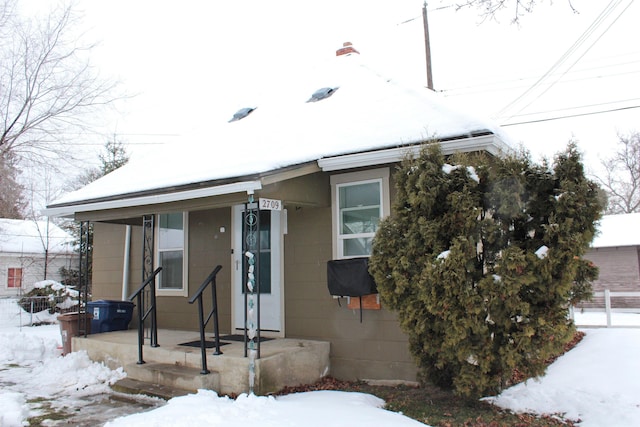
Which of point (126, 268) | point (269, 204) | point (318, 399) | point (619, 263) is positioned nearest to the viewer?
point (318, 399)

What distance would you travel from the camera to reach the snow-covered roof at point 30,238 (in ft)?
73.2

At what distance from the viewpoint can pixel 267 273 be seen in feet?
25.0

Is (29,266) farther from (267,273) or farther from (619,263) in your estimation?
(619,263)

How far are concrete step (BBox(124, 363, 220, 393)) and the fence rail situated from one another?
992cm

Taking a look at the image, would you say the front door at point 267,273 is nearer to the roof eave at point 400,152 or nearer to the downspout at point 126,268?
the roof eave at point 400,152

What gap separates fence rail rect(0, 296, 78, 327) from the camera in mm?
14695

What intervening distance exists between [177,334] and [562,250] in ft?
19.8

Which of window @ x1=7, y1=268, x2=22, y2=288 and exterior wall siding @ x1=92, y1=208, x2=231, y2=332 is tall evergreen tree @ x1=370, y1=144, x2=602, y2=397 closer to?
exterior wall siding @ x1=92, y1=208, x2=231, y2=332

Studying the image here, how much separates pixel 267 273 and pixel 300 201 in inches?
65.4

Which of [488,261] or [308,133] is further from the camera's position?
[308,133]

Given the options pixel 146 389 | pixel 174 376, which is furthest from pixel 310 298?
pixel 146 389

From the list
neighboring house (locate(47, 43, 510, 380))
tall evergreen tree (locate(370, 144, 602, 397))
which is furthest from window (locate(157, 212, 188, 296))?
tall evergreen tree (locate(370, 144, 602, 397))

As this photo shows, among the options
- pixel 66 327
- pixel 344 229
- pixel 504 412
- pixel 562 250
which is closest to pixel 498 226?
pixel 562 250

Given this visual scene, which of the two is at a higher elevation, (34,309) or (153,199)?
(153,199)
